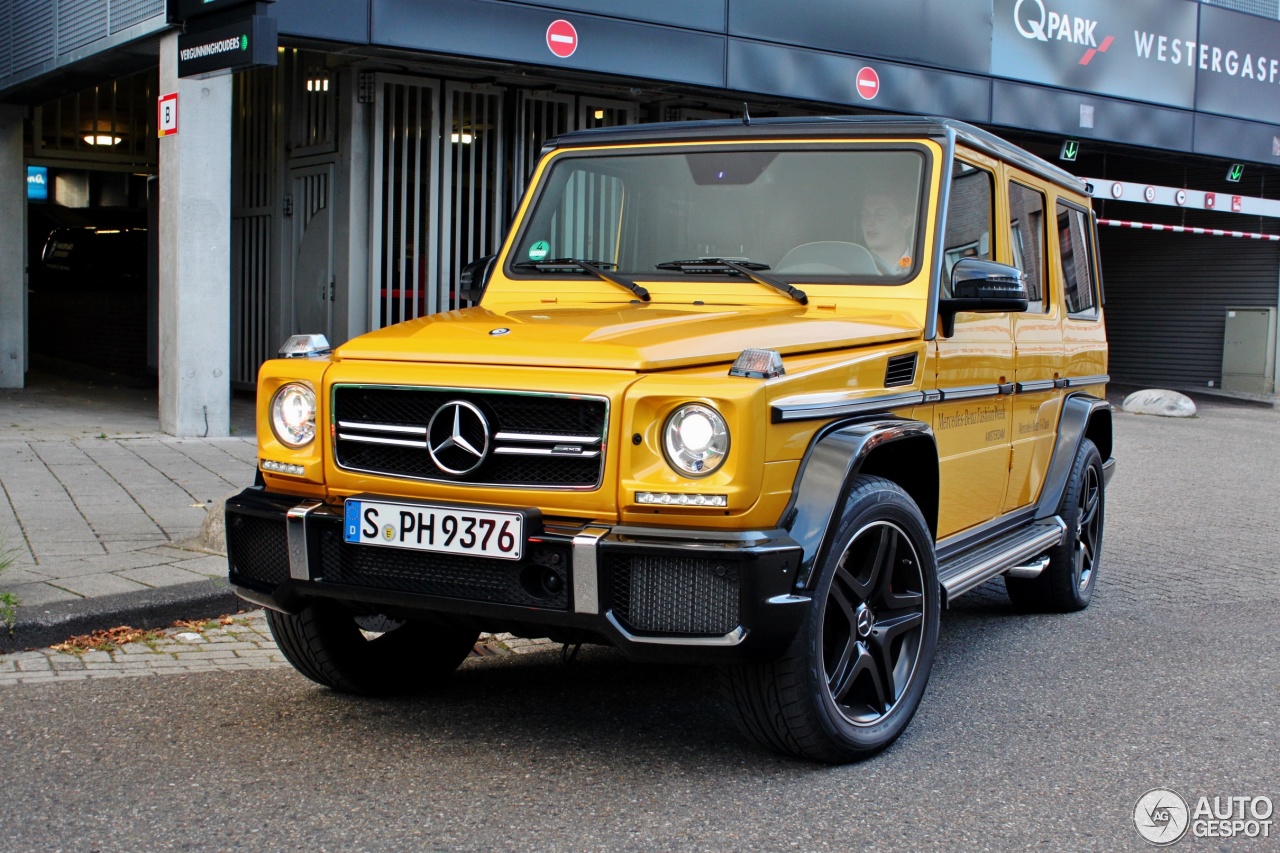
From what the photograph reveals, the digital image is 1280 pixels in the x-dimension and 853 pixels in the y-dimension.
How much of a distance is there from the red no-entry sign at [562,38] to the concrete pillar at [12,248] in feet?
22.5

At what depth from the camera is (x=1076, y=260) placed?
6.51 metres

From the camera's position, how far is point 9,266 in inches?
605

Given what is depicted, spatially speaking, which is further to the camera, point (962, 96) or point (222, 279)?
point (962, 96)

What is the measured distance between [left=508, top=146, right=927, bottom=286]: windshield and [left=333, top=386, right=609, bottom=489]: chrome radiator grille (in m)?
1.30

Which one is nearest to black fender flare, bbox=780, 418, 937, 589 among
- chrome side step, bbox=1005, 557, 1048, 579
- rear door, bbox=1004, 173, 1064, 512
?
rear door, bbox=1004, 173, 1064, 512

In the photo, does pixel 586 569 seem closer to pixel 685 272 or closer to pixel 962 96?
pixel 685 272

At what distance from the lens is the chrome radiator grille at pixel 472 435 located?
3512mm

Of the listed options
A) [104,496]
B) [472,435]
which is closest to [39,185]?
[104,496]

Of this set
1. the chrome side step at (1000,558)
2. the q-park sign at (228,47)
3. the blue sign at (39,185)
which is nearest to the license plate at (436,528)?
the chrome side step at (1000,558)

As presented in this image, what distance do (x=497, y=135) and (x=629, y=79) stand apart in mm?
1762

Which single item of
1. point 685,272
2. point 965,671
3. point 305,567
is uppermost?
point 685,272

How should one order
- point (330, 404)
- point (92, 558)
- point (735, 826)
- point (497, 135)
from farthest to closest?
point (497, 135) → point (92, 558) → point (330, 404) → point (735, 826)

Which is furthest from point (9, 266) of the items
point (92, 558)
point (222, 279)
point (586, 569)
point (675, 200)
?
point (586, 569)

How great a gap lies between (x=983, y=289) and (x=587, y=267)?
140 centimetres
